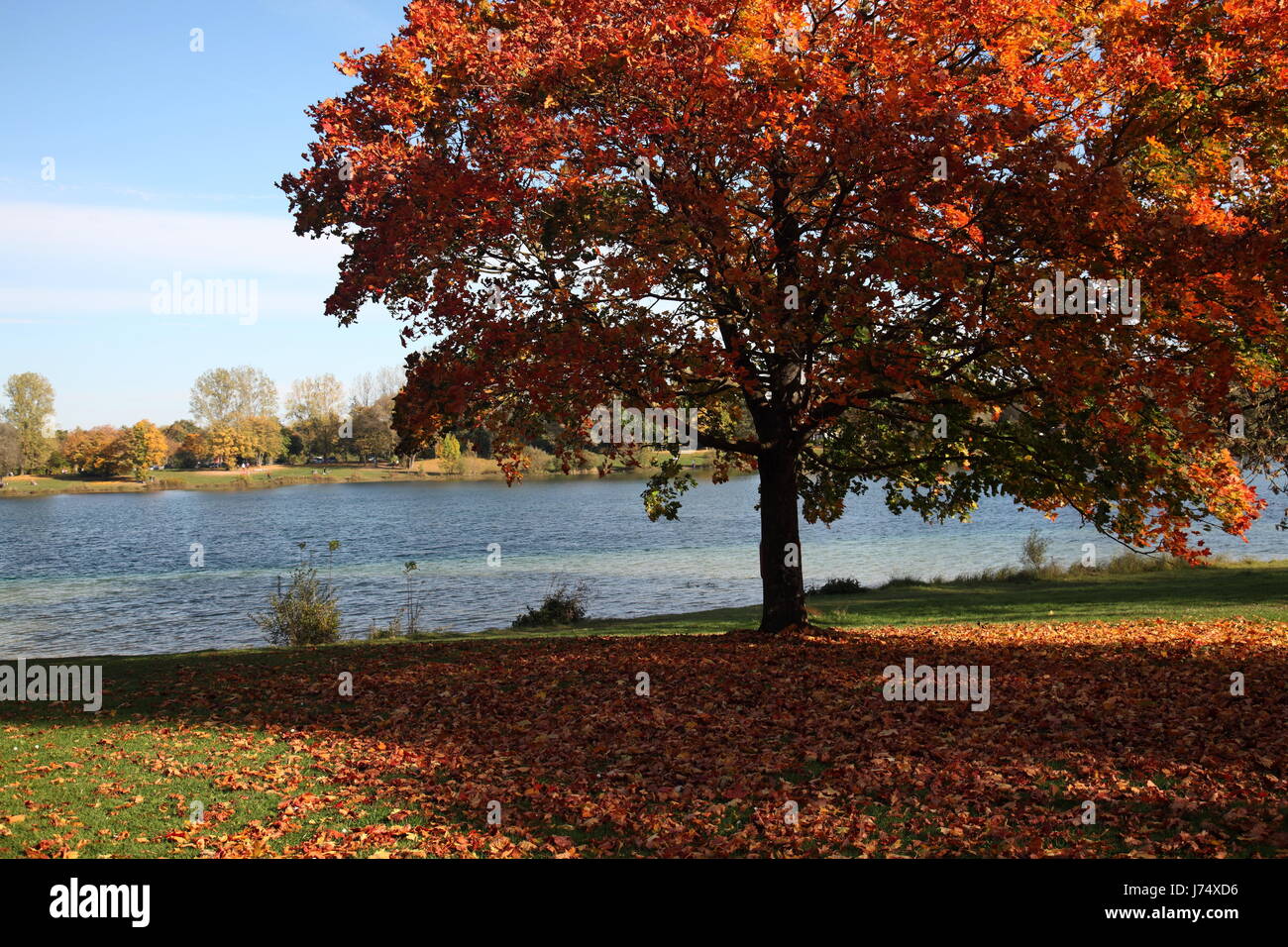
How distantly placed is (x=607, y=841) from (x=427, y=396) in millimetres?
7152

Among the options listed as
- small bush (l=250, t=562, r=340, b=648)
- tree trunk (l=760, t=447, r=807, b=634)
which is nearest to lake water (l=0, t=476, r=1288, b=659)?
small bush (l=250, t=562, r=340, b=648)

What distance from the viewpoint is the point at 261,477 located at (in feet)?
363

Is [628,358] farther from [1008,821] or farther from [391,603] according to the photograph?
[391,603]

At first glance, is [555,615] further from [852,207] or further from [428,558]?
[428,558]

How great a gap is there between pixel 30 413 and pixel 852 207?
114021 millimetres

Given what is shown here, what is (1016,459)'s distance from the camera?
13203mm

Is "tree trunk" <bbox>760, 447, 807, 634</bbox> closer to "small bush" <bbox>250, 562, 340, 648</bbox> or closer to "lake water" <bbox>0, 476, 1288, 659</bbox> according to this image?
"small bush" <bbox>250, 562, 340, 648</bbox>

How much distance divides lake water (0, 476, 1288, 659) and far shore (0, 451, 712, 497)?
26357 mm

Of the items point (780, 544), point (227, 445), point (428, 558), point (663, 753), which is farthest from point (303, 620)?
point (227, 445)

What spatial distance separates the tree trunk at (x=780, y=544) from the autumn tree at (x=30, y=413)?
110 m

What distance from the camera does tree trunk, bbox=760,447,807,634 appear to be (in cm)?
1480

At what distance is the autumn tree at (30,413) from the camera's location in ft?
323

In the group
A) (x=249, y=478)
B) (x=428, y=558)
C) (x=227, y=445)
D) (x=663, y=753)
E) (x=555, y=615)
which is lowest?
(x=428, y=558)
